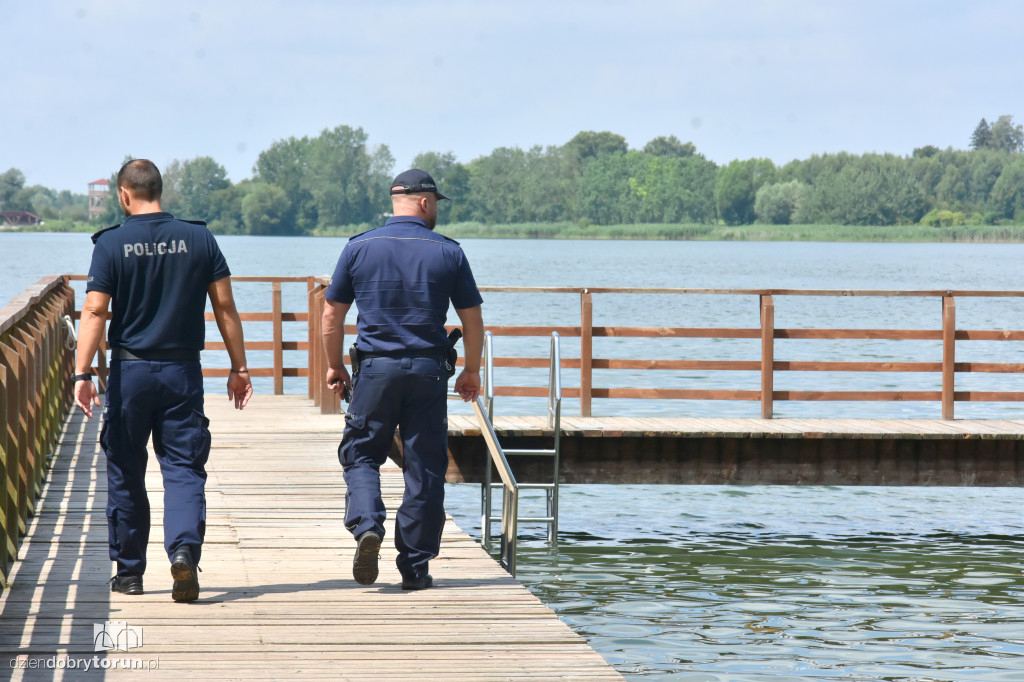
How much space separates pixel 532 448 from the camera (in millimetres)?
9969

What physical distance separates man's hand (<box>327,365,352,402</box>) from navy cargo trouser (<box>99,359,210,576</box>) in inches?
21.5

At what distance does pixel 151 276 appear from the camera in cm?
501

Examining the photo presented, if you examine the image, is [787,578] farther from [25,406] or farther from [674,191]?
[674,191]

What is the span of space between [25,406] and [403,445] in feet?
7.37

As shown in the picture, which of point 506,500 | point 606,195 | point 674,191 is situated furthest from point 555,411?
point 674,191

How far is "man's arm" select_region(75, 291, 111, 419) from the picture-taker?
4.99 meters

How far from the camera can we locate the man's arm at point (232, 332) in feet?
16.8

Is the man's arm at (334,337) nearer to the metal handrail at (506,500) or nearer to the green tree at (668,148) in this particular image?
the metal handrail at (506,500)

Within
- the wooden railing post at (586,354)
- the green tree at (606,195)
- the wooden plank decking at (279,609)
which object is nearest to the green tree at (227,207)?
the green tree at (606,195)

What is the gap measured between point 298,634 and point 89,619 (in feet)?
2.58

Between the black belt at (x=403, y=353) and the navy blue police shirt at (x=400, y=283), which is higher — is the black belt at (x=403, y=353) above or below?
below

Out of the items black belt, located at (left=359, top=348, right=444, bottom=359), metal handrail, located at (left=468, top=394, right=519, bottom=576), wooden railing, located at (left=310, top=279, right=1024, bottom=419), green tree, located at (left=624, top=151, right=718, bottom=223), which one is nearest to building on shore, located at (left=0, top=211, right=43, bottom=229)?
green tree, located at (left=624, top=151, right=718, bottom=223)

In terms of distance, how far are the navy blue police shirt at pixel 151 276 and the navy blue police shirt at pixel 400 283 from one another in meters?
0.58

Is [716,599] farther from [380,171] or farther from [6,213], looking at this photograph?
[6,213]
